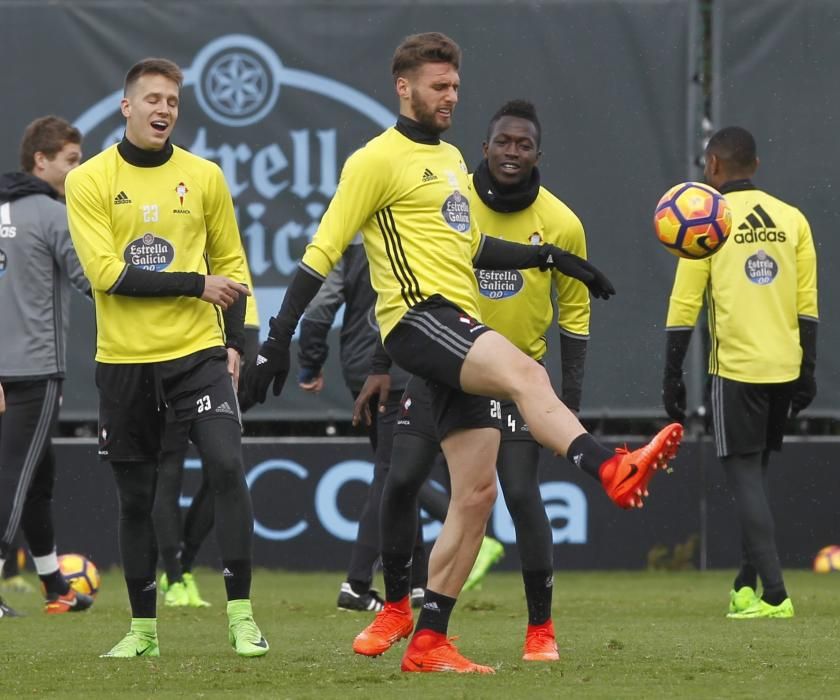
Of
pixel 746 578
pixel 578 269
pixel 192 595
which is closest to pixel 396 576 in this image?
pixel 578 269

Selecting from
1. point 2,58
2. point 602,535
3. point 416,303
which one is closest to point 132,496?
point 416,303

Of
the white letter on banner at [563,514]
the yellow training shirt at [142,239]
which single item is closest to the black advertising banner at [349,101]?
the white letter on banner at [563,514]

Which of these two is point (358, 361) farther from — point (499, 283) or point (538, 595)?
point (538, 595)

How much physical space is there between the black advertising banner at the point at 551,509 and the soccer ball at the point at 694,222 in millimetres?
5043

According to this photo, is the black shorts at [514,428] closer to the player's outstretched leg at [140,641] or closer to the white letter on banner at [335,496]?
the player's outstretched leg at [140,641]

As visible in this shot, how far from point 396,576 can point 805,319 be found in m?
3.54

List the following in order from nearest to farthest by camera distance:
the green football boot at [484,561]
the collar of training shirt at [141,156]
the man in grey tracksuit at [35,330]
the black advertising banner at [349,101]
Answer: the collar of training shirt at [141,156] < the man in grey tracksuit at [35,330] < the green football boot at [484,561] < the black advertising banner at [349,101]

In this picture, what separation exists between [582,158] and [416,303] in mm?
6981

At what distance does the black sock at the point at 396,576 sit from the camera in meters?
6.67

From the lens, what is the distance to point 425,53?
621cm

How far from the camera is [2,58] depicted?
12938mm

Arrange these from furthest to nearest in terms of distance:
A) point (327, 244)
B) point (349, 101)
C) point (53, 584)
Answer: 1. point (349, 101)
2. point (53, 584)
3. point (327, 244)

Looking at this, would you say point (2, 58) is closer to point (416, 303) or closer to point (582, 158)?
point (582, 158)

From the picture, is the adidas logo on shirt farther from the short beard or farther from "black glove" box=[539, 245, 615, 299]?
the short beard
